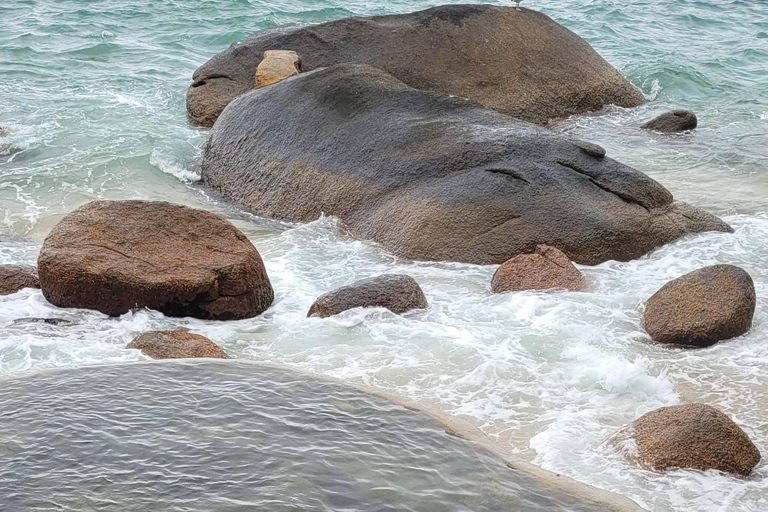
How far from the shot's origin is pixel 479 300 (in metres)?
7.41

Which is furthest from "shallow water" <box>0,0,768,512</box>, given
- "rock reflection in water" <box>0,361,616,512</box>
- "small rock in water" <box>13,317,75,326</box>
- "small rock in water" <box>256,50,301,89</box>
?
"small rock in water" <box>256,50,301,89</box>

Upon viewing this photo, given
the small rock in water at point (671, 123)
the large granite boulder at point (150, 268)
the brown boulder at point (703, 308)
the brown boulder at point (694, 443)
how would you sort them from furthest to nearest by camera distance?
1. the small rock in water at point (671, 123)
2. the large granite boulder at point (150, 268)
3. the brown boulder at point (703, 308)
4. the brown boulder at point (694, 443)

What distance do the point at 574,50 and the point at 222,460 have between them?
10237 millimetres

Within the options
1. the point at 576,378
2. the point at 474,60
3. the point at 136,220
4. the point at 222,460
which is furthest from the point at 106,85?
the point at 222,460

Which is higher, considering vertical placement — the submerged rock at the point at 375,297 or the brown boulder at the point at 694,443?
the brown boulder at the point at 694,443

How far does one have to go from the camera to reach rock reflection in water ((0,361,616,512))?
3820mm

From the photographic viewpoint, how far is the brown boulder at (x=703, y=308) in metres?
6.61

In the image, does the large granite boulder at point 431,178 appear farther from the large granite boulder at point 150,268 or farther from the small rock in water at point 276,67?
the large granite boulder at point 150,268

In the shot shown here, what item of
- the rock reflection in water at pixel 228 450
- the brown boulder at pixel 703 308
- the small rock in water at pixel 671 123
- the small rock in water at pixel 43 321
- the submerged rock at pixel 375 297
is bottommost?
the small rock in water at pixel 671 123

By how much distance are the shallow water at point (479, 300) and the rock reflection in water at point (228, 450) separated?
103 centimetres

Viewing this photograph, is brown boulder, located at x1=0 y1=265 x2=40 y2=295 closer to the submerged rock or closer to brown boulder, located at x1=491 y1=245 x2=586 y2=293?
the submerged rock

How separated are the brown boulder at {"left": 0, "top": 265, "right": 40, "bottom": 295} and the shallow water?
10cm

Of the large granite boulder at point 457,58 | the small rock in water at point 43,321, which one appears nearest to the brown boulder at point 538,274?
the small rock in water at point 43,321

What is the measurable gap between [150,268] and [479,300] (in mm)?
2424
